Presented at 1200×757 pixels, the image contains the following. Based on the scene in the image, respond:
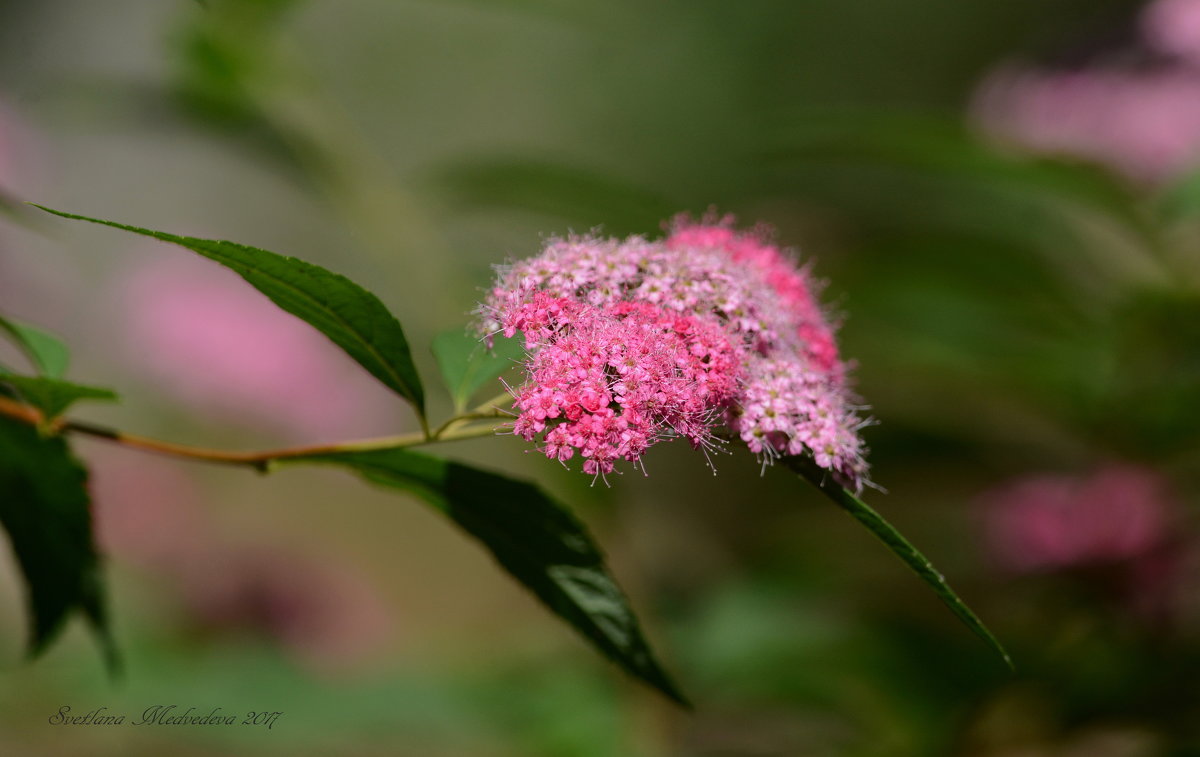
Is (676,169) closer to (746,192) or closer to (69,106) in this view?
(746,192)

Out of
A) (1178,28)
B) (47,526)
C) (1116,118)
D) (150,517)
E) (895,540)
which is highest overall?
(1178,28)

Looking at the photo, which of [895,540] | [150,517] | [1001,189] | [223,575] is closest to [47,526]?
[895,540]

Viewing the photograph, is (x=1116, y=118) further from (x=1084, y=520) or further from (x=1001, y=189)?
(x=1084, y=520)

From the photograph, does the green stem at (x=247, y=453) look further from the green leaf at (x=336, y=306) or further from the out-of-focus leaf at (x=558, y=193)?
the out-of-focus leaf at (x=558, y=193)

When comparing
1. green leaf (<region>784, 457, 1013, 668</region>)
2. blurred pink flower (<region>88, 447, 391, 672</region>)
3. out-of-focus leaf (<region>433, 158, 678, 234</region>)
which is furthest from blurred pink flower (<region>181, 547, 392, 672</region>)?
green leaf (<region>784, 457, 1013, 668</region>)

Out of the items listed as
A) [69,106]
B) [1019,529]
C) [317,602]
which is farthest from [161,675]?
[1019,529]

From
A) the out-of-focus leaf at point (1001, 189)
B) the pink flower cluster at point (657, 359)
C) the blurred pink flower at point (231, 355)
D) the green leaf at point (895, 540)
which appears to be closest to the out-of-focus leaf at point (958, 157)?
the out-of-focus leaf at point (1001, 189)
